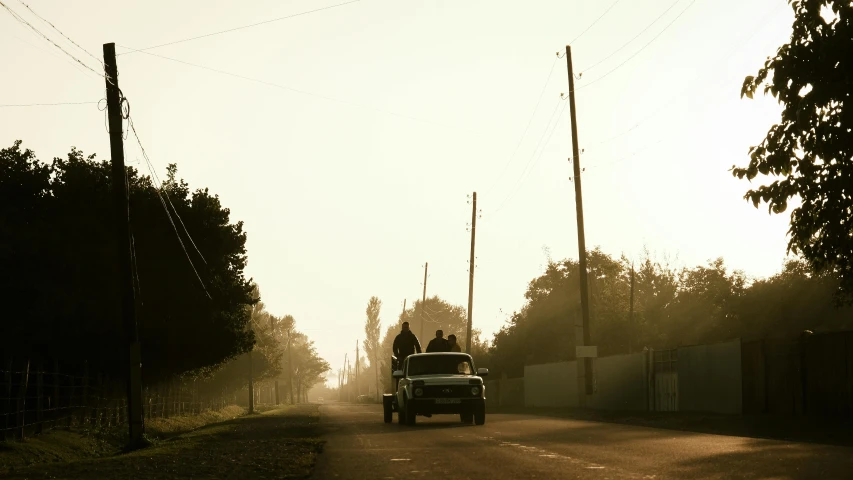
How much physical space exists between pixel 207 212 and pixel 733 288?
41.9 m

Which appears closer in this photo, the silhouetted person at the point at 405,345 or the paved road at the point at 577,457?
the paved road at the point at 577,457

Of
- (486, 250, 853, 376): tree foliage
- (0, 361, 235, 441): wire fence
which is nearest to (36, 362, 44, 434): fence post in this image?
(0, 361, 235, 441): wire fence

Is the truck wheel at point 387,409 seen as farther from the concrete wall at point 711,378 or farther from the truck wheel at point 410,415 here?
the concrete wall at point 711,378

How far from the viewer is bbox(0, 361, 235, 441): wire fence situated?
82.5 feet

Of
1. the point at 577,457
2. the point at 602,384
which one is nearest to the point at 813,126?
the point at 577,457

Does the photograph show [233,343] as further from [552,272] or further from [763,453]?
[552,272]

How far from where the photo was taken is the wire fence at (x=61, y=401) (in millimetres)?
Answer: 25156

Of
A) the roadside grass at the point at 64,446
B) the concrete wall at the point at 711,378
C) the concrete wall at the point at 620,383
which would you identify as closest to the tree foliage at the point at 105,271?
the roadside grass at the point at 64,446

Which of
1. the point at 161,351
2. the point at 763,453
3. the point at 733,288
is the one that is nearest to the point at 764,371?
the point at 763,453

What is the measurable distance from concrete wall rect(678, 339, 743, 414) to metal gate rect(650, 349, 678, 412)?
664 millimetres

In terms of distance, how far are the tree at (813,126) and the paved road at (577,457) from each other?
361cm

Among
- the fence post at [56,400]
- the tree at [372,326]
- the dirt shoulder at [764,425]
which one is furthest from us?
the tree at [372,326]

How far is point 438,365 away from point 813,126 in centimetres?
1347

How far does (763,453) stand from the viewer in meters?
14.5
